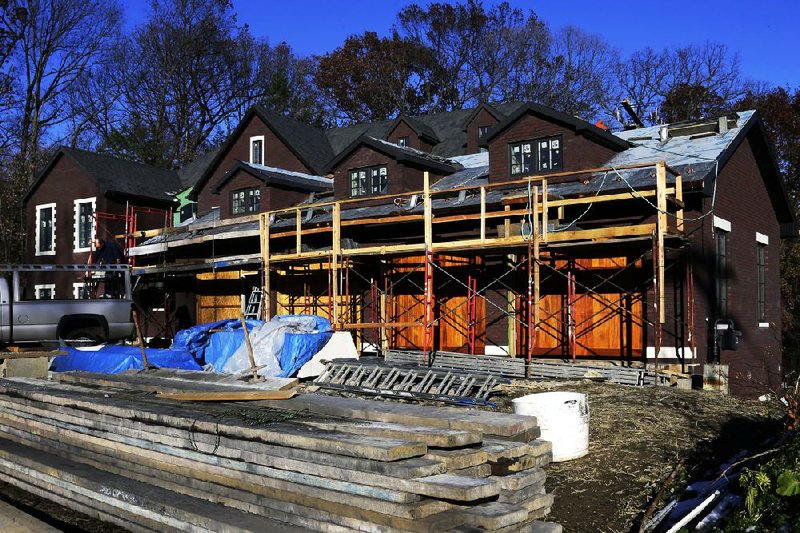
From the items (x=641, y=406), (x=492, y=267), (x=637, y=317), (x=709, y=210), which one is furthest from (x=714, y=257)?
(x=641, y=406)

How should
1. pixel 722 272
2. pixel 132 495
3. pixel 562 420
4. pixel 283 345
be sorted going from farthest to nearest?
pixel 722 272 → pixel 283 345 → pixel 562 420 → pixel 132 495

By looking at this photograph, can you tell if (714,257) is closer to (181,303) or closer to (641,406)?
(641,406)

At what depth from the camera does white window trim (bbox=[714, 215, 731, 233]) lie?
1684cm

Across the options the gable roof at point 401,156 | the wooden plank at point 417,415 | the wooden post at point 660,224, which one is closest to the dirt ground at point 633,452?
the wooden plank at point 417,415

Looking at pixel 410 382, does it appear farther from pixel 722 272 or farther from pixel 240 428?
pixel 722 272

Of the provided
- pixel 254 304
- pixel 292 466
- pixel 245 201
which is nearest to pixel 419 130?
pixel 245 201

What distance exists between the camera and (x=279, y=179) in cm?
2383

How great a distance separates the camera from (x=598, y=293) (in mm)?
16734

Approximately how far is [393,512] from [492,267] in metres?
13.2

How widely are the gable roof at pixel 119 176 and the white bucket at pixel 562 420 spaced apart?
23.1 meters

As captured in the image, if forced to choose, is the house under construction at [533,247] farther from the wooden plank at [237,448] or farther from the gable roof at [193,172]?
the gable roof at [193,172]

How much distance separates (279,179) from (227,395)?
54.1ft

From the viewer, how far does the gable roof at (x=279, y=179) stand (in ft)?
78.5

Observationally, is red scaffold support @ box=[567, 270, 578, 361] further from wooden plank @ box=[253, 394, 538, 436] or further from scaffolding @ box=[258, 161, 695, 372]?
wooden plank @ box=[253, 394, 538, 436]
